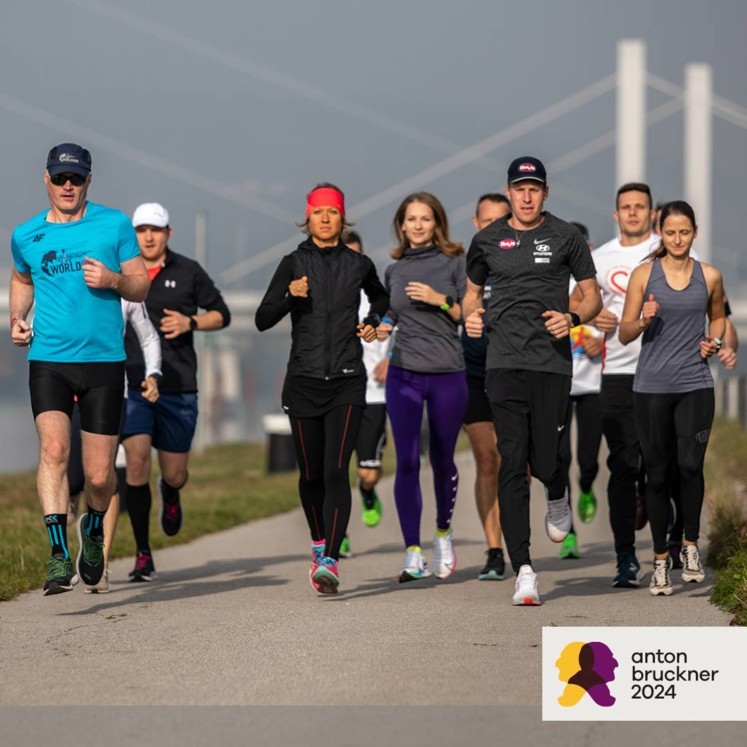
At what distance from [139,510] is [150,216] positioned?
1.50 meters

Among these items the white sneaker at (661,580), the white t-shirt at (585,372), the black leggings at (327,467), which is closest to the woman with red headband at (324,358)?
the black leggings at (327,467)

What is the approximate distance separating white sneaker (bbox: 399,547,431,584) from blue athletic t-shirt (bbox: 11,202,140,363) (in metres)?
1.85

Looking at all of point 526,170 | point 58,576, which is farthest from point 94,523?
point 526,170

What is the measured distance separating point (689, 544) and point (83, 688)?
3489 millimetres

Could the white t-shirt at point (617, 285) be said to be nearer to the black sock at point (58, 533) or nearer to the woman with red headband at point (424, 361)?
the woman with red headband at point (424, 361)

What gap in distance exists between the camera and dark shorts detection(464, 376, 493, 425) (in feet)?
28.9

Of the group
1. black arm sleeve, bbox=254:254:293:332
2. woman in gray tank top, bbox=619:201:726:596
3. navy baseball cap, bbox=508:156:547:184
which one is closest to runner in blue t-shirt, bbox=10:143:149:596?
black arm sleeve, bbox=254:254:293:332

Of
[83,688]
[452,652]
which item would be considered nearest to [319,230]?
[452,652]

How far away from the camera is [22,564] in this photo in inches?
340

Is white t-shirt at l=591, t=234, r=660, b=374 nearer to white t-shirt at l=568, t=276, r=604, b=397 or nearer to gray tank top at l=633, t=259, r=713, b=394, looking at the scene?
white t-shirt at l=568, t=276, r=604, b=397

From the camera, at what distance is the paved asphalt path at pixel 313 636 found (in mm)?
4934

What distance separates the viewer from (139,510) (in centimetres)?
893

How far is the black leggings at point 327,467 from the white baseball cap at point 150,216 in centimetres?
163

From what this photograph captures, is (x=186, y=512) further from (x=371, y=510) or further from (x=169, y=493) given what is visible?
(x=169, y=493)
